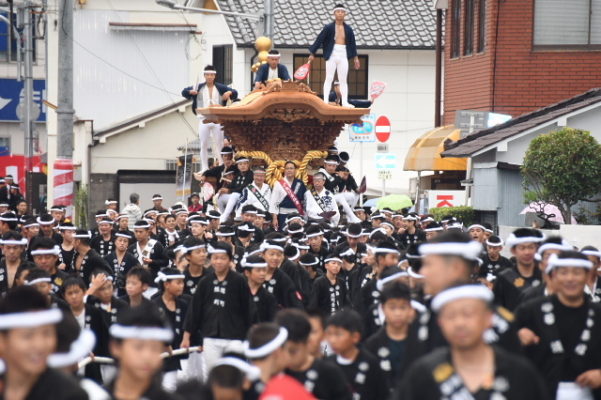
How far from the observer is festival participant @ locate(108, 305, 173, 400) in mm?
6078

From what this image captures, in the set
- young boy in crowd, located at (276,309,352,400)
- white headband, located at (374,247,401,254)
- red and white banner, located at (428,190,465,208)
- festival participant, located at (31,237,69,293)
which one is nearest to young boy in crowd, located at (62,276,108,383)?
festival participant, located at (31,237,69,293)

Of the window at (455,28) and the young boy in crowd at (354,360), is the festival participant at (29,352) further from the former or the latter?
the window at (455,28)

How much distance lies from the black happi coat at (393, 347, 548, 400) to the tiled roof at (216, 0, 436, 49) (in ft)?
113

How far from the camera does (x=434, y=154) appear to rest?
32.2m

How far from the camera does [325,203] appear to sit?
2294cm

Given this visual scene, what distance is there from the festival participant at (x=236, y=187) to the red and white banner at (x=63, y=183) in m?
2.73

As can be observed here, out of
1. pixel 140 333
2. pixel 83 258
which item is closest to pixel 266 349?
pixel 140 333

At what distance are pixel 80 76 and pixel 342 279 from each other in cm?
3363

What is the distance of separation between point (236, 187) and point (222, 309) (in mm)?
11299

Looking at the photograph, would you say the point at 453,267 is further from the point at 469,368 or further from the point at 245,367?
the point at 245,367

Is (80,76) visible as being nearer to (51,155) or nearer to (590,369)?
(51,155)

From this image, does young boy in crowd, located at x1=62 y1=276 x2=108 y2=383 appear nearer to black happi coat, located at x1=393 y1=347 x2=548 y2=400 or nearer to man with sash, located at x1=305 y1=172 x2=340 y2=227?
black happi coat, located at x1=393 y1=347 x2=548 y2=400

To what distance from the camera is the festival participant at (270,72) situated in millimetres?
24000

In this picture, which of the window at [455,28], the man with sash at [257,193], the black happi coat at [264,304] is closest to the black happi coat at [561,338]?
the black happi coat at [264,304]
